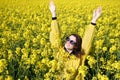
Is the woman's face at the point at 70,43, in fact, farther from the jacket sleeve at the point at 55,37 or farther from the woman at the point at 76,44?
the jacket sleeve at the point at 55,37

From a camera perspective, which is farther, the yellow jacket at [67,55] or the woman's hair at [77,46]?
the woman's hair at [77,46]

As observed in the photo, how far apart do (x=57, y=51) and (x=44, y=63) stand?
60 cm

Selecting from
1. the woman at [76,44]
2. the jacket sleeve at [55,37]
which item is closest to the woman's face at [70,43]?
the woman at [76,44]

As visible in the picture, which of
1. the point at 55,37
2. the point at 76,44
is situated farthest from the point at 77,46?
the point at 55,37

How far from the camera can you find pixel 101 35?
7973 millimetres

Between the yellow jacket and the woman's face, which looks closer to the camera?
the yellow jacket

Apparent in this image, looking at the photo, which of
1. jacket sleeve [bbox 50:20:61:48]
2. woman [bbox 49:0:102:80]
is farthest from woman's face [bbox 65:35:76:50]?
jacket sleeve [bbox 50:20:61:48]

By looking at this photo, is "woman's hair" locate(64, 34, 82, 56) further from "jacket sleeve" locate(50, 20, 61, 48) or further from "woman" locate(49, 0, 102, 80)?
"jacket sleeve" locate(50, 20, 61, 48)

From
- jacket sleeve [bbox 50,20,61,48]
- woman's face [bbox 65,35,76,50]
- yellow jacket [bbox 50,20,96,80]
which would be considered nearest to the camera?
yellow jacket [bbox 50,20,96,80]

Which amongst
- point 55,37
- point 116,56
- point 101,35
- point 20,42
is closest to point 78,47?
point 55,37

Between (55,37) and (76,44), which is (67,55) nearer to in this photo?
(76,44)

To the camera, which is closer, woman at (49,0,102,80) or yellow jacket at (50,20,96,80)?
yellow jacket at (50,20,96,80)

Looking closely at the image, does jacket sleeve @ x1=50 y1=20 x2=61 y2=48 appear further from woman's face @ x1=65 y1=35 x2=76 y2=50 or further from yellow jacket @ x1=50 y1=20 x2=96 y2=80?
woman's face @ x1=65 y1=35 x2=76 y2=50

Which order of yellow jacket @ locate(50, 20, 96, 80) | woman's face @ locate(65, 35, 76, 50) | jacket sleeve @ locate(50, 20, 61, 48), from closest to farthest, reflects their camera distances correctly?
yellow jacket @ locate(50, 20, 96, 80) < woman's face @ locate(65, 35, 76, 50) < jacket sleeve @ locate(50, 20, 61, 48)
